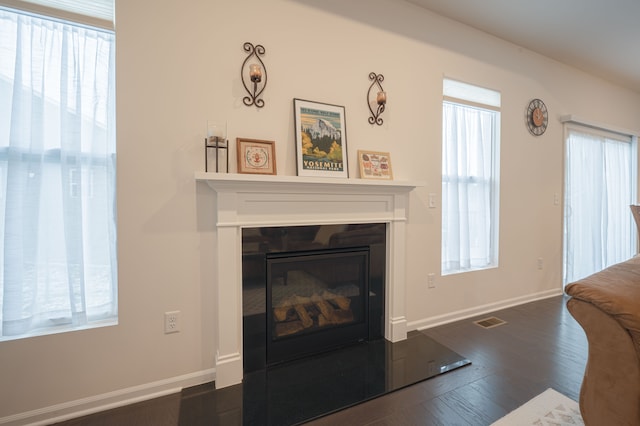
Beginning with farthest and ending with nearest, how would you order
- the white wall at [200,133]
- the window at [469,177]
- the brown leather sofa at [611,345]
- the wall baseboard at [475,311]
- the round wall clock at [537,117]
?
the round wall clock at [537,117] → the window at [469,177] → the wall baseboard at [475,311] → the white wall at [200,133] → the brown leather sofa at [611,345]

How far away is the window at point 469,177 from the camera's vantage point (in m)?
2.76

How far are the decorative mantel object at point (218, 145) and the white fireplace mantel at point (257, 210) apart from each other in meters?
0.14

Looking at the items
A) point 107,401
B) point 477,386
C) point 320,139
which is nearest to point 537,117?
point 320,139

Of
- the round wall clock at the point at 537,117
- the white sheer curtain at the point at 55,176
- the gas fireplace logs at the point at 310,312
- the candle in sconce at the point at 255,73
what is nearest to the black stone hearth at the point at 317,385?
the gas fireplace logs at the point at 310,312

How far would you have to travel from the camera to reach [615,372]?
1.10 meters

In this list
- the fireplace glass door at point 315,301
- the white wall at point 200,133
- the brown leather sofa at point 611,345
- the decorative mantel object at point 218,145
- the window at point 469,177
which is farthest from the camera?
the window at point 469,177

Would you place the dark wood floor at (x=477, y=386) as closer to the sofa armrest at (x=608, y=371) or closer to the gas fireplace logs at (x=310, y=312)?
the sofa armrest at (x=608, y=371)

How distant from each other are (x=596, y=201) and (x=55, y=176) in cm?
536

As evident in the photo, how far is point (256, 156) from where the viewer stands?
189cm

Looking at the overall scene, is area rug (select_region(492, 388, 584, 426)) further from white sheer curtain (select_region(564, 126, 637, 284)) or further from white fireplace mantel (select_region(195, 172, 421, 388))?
white sheer curtain (select_region(564, 126, 637, 284))

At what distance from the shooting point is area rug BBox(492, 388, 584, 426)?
57.4 inches

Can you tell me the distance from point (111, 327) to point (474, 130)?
3261 millimetres

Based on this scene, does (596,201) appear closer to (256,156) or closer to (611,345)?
(611,345)

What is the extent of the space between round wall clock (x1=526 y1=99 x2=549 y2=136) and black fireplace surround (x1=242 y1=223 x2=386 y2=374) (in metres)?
2.21
